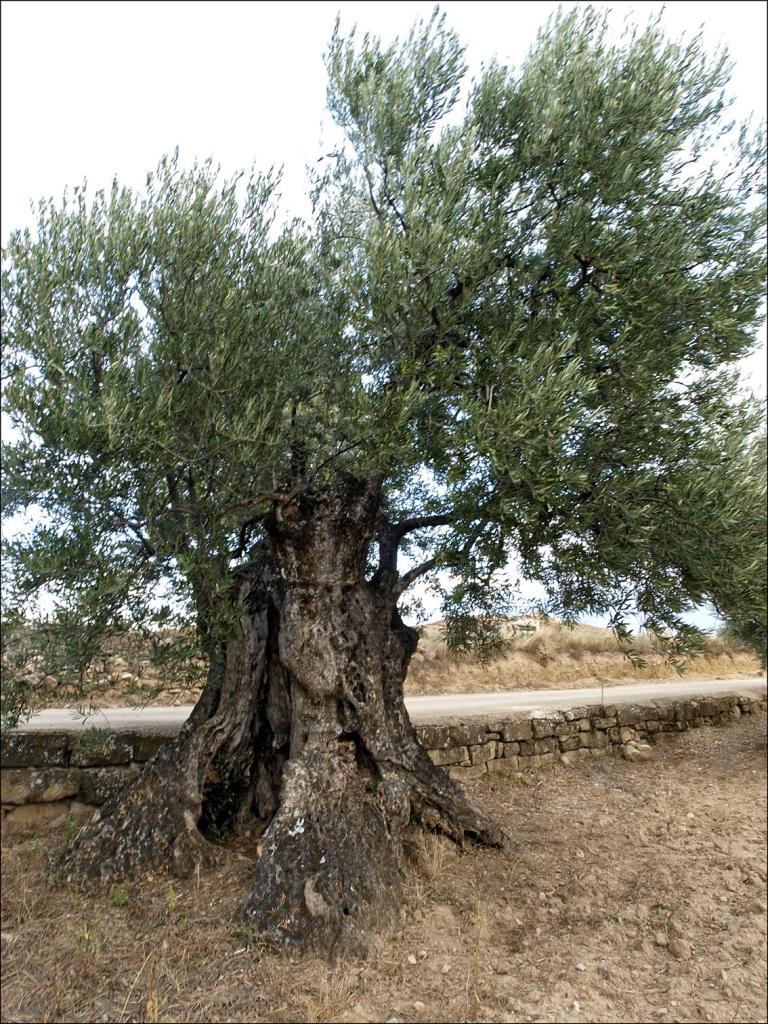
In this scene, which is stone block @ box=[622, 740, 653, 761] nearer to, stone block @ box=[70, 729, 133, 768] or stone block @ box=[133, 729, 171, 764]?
stone block @ box=[133, 729, 171, 764]

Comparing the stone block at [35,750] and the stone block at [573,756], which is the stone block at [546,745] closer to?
the stone block at [573,756]

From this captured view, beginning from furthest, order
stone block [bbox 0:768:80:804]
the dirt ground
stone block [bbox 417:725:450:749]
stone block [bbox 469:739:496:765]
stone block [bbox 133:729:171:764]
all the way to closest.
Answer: stone block [bbox 469:739:496:765], stone block [bbox 417:725:450:749], stone block [bbox 133:729:171:764], stone block [bbox 0:768:80:804], the dirt ground

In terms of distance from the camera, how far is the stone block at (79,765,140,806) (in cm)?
895

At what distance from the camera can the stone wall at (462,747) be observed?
884 centimetres

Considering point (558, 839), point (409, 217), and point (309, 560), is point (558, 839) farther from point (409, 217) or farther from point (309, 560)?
point (409, 217)

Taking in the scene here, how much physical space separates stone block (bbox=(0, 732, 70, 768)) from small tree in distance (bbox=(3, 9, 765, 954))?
1.39 meters

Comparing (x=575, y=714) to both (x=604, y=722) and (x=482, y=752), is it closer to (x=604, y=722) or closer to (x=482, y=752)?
(x=604, y=722)

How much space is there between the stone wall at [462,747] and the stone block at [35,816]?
1cm

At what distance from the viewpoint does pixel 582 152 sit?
7117 millimetres

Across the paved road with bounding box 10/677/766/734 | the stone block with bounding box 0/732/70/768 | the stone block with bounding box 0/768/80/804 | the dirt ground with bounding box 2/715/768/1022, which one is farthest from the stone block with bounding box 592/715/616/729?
the stone block with bounding box 0/732/70/768

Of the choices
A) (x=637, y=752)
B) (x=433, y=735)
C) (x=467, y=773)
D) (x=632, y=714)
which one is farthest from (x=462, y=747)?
(x=632, y=714)

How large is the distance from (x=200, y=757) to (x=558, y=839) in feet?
16.0

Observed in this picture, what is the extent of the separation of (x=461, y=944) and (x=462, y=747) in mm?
4752

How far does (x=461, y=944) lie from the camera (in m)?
6.88
